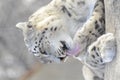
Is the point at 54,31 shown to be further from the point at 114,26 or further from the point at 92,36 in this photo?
the point at 114,26

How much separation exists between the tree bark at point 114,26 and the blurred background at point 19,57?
2584mm

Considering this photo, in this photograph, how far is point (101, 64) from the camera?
1279 mm

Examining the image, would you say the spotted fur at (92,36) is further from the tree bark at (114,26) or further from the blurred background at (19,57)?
the blurred background at (19,57)

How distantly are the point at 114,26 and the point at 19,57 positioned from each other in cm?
333

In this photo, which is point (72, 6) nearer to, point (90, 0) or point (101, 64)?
point (90, 0)

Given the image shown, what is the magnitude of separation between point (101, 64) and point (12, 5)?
3.00m

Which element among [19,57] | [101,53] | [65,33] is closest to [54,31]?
[65,33]

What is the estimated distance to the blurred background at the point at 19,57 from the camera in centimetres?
398

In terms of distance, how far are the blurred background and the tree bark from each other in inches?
102

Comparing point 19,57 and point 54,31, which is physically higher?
point 19,57

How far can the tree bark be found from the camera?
3.74 feet

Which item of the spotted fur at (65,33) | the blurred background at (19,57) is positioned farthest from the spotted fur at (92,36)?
the blurred background at (19,57)

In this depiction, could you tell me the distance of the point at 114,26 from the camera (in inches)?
45.5

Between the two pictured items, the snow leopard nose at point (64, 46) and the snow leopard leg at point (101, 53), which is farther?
the snow leopard nose at point (64, 46)
